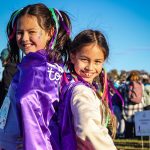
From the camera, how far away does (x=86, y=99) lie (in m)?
2.32

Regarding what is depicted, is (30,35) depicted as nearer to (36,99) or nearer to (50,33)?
Result: (50,33)

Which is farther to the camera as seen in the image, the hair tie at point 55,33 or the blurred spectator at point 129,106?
the blurred spectator at point 129,106

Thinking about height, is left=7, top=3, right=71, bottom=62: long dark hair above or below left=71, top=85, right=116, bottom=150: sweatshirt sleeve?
above

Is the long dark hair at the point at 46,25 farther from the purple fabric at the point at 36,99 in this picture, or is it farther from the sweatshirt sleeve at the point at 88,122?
the sweatshirt sleeve at the point at 88,122

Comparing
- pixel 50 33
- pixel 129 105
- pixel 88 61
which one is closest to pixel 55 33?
pixel 50 33

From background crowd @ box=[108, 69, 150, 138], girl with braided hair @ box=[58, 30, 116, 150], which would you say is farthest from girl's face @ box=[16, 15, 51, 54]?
background crowd @ box=[108, 69, 150, 138]

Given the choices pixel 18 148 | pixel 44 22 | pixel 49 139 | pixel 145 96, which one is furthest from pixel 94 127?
pixel 145 96

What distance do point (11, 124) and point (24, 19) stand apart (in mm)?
646

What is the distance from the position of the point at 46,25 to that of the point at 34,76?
0.46 meters

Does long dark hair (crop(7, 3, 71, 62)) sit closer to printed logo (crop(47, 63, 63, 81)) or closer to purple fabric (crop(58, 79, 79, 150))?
printed logo (crop(47, 63, 63, 81))

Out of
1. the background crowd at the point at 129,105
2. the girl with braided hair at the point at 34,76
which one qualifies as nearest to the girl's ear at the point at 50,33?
the girl with braided hair at the point at 34,76

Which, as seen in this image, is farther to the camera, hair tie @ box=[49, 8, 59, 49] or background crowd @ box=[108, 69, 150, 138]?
background crowd @ box=[108, 69, 150, 138]

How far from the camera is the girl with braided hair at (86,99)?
226 cm

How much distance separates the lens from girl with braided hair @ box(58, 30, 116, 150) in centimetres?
226
